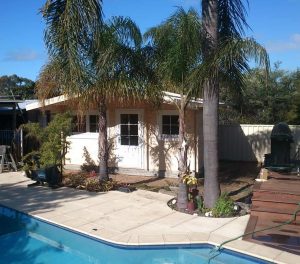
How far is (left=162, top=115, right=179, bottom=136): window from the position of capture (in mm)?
13844

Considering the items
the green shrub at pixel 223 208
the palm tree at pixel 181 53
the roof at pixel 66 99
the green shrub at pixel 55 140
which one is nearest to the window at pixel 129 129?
the green shrub at pixel 55 140

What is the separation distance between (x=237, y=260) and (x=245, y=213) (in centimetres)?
247

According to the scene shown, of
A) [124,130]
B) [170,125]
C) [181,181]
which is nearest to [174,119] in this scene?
[170,125]

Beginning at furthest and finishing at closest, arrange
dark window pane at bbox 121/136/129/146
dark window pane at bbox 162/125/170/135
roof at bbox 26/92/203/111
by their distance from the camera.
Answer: dark window pane at bbox 121/136/129/146 < dark window pane at bbox 162/125/170/135 < roof at bbox 26/92/203/111

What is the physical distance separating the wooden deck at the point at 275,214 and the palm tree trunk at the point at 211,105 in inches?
41.2

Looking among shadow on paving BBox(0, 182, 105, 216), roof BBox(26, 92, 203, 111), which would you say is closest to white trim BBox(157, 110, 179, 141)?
roof BBox(26, 92, 203, 111)

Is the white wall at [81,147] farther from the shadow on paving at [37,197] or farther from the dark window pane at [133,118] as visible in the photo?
the shadow on paving at [37,197]

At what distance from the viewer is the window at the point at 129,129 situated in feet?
47.4

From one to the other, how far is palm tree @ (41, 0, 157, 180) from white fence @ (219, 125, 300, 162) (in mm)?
9498

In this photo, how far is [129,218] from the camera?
9055mm

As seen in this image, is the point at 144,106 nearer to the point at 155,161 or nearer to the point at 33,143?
the point at 155,161

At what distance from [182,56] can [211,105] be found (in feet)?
4.82

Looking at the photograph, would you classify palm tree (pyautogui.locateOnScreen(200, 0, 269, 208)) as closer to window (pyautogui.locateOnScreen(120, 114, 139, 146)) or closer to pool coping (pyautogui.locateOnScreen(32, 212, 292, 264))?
pool coping (pyautogui.locateOnScreen(32, 212, 292, 264))

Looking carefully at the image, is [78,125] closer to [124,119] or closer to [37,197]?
[124,119]
